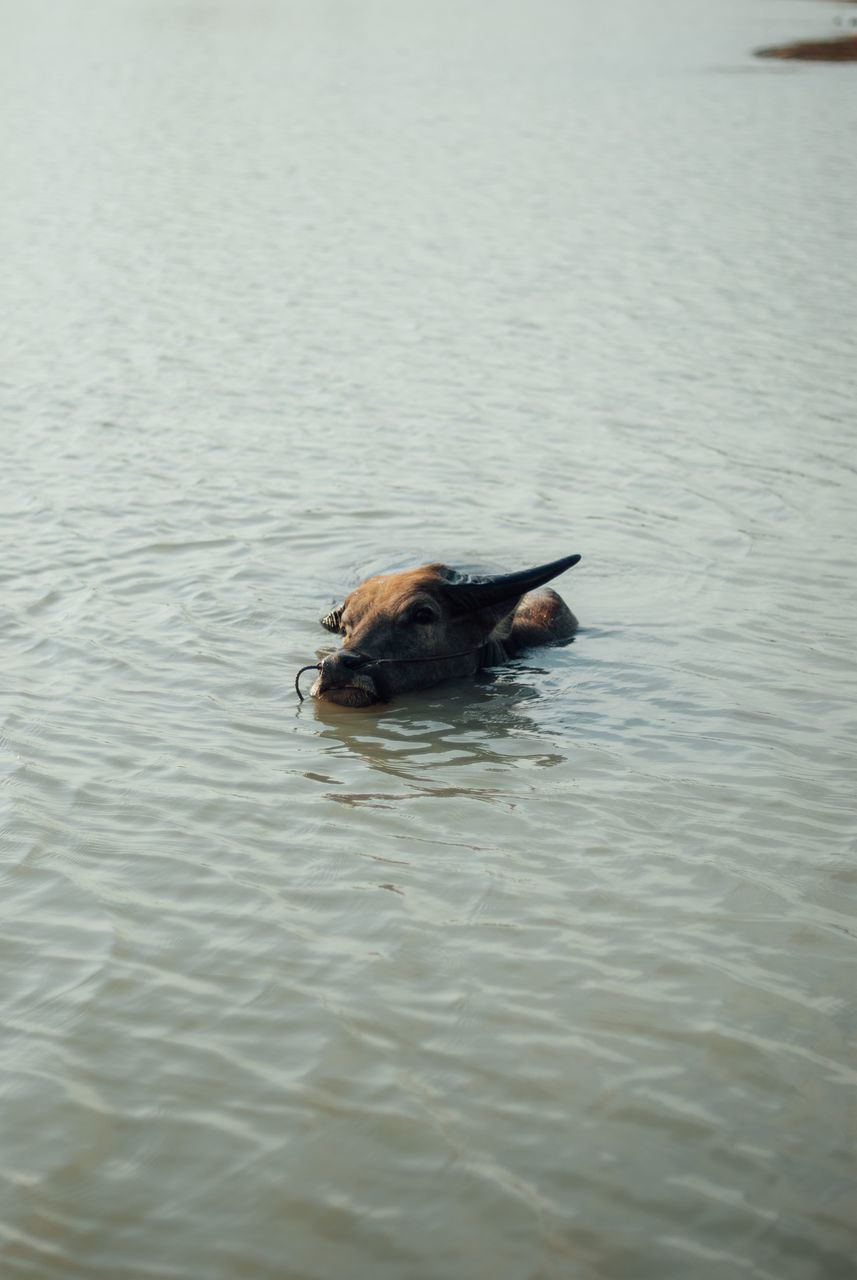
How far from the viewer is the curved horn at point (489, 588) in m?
7.43

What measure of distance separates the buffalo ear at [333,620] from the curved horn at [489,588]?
880 millimetres

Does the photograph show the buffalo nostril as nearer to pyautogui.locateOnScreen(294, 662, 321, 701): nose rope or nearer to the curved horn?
pyautogui.locateOnScreen(294, 662, 321, 701): nose rope

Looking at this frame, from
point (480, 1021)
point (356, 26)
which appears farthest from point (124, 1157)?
point (356, 26)

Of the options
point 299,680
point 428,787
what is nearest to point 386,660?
point 299,680

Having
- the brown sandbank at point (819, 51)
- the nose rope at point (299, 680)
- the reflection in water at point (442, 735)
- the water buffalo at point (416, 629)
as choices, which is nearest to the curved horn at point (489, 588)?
the water buffalo at point (416, 629)

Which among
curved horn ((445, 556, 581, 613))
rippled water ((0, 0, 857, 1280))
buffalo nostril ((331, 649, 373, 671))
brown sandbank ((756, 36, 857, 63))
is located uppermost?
brown sandbank ((756, 36, 857, 63))

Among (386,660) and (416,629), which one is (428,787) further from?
(416,629)

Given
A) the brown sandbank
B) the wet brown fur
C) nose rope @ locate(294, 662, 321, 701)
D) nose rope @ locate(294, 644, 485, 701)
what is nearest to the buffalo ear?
the wet brown fur

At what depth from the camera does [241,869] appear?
5637mm

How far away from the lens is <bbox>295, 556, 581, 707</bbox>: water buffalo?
24.3 feet

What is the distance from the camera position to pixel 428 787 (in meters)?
6.49

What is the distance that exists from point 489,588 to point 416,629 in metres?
0.48

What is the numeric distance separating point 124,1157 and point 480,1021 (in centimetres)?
126

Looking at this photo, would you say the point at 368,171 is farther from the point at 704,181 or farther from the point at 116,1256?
the point at 116,1256
